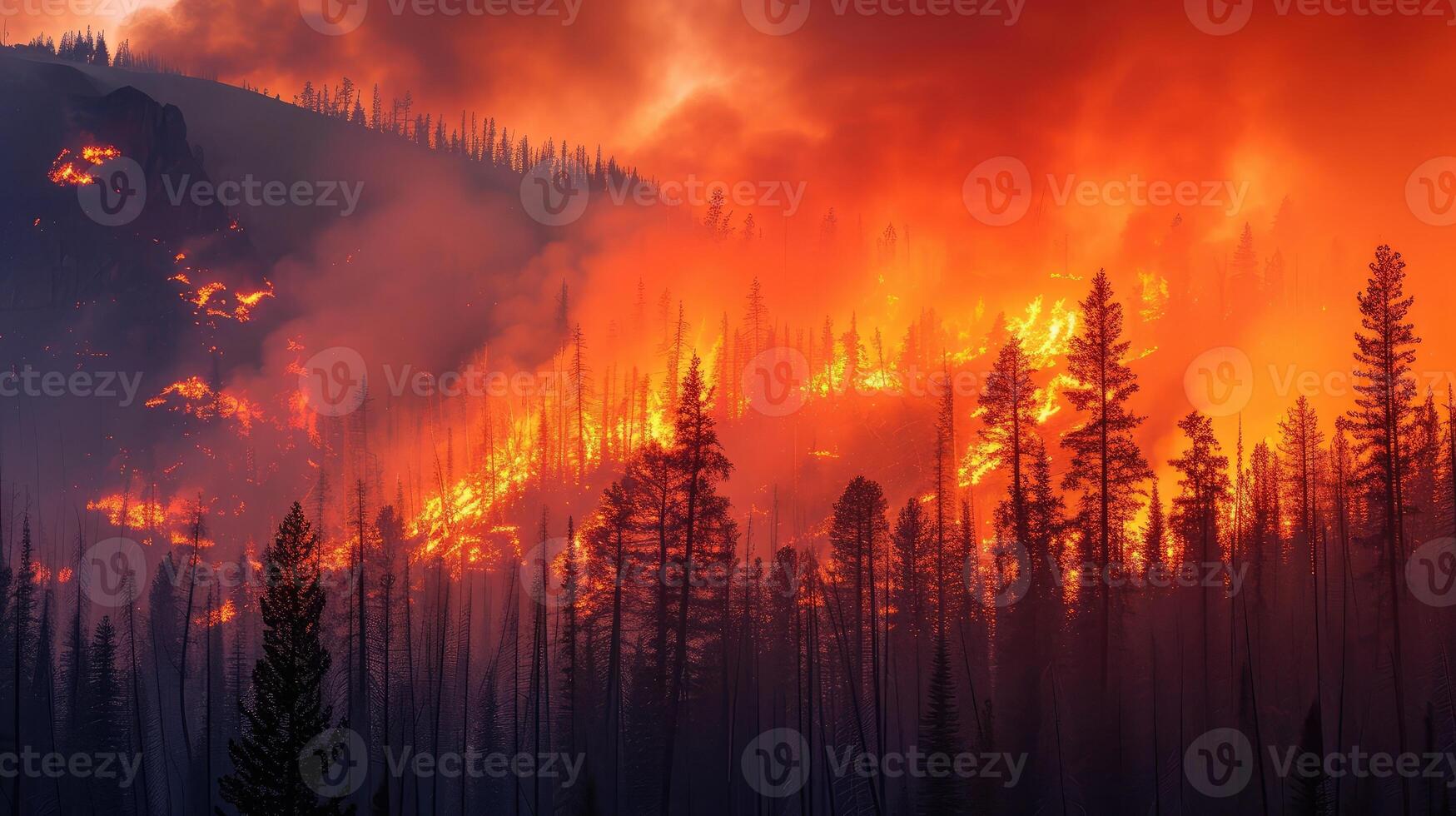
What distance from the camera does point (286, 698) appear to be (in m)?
31.0

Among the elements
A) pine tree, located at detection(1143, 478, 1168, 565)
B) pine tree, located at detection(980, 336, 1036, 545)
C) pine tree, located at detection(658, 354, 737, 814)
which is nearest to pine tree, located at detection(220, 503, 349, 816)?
pine tree, located at detection(658, 354, 737, 814)

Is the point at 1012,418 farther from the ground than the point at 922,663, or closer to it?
farther from the ground

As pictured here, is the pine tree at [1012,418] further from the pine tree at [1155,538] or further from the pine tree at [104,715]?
the pine tree at [104,715]

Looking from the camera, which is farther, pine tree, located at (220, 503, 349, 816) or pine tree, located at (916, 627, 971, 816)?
pine tree, located at (916, 627, 971, 816)

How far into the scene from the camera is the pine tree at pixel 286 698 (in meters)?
29.9

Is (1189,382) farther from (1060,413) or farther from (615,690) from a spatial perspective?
(615,690)

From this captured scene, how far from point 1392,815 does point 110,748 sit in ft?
211

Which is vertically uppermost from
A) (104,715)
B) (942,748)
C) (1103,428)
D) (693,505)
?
(1103,428)

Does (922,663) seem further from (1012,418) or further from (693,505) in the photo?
(693,505)

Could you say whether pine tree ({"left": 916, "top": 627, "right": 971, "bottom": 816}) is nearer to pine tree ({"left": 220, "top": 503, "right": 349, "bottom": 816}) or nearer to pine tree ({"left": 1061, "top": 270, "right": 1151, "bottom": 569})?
pine tree ({"left": 1061, "top": 270, "right": 1151, "bottom": 569})

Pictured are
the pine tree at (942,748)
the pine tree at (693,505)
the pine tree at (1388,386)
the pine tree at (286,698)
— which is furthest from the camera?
the pine tree at (693,505)

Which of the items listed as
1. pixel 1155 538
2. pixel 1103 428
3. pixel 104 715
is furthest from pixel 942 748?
pixel 104 715

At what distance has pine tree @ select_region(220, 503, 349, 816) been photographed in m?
29.9

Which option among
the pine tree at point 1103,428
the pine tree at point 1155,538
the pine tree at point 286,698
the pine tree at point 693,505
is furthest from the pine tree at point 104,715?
the pine tree at point 1155,538
